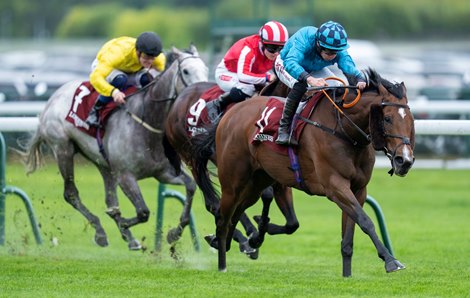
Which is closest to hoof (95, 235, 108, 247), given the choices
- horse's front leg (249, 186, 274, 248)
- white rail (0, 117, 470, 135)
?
horse's front leg (249, 186, 274, 248)

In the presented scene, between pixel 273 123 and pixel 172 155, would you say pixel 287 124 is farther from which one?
pixel 172 155

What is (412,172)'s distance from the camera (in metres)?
19.1

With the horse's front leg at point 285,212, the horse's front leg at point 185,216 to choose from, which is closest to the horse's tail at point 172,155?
the horse's front leg at point 185,216

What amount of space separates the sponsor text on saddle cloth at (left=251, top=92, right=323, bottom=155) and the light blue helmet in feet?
1.14

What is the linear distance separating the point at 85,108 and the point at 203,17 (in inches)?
1140

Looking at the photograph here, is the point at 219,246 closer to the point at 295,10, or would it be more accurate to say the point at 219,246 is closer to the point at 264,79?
the point at 264,79

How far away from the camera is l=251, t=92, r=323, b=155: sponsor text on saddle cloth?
27.3ft

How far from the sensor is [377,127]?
25.3 feet

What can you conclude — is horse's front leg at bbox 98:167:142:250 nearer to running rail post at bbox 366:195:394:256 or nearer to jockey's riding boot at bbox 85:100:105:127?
jockey's riding boot at bbox 85:100:105:127

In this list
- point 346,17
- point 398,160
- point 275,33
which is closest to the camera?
point 398,160

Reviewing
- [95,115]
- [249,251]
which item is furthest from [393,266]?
[95,115]

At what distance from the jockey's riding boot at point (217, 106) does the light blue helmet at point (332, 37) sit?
1.62 m

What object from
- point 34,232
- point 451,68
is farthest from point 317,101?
point 451,68

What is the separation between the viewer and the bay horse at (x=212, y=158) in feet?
30.9
